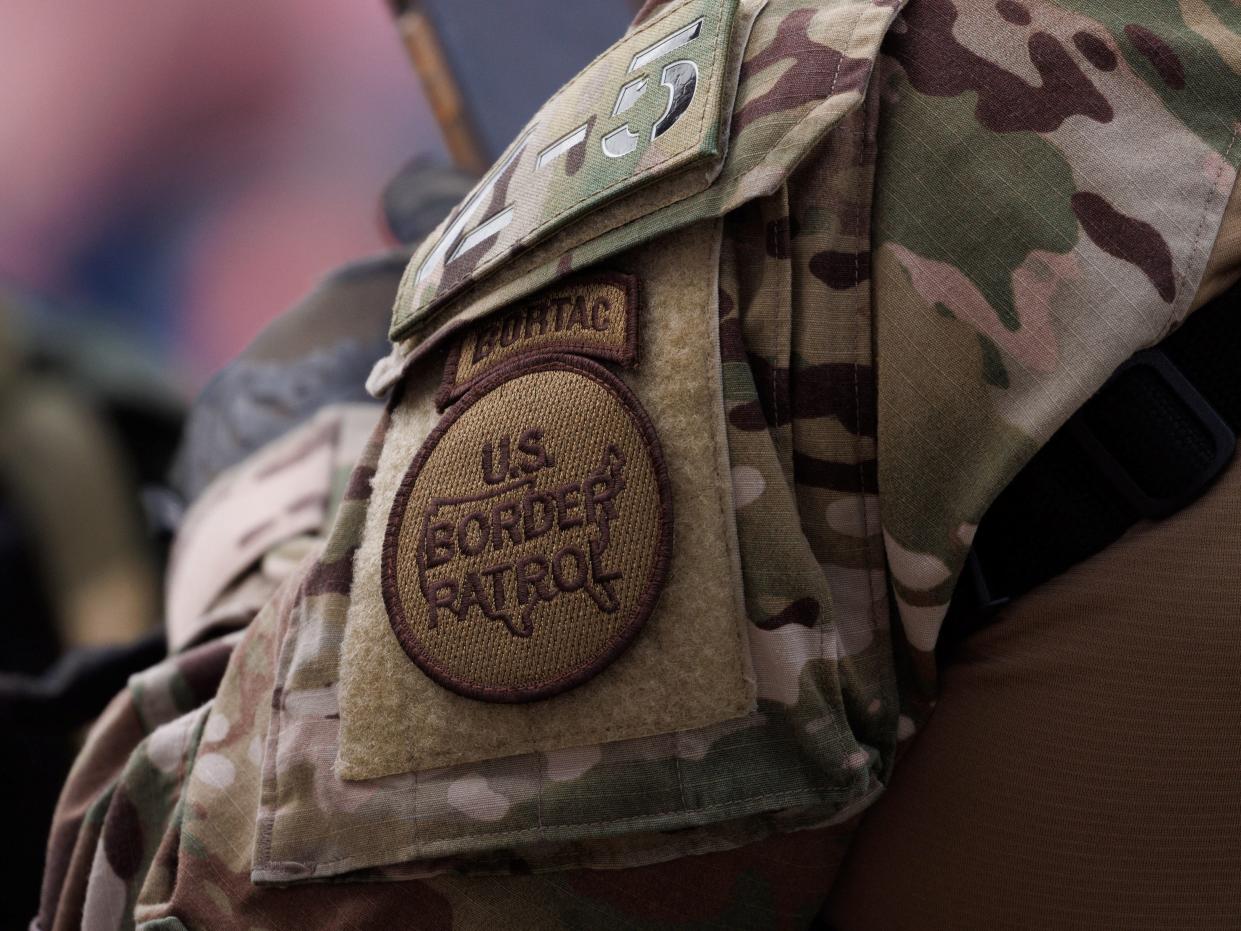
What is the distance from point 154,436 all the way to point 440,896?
4.56 feet

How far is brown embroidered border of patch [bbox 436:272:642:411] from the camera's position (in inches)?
21.2

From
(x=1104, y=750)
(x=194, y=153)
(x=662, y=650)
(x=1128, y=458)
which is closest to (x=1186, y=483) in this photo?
(x=1128, y=458)

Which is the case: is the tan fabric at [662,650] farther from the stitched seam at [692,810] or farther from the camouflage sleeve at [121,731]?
the camouflage sleeve at [121,731]

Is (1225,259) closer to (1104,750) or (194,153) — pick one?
(1104,750)

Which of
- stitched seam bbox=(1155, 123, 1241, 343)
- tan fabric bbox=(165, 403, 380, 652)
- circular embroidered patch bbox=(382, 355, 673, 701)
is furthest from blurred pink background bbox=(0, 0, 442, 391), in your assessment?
stitched seam bbox=(1155, 123, 1241, 343)

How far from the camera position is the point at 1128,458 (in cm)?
52

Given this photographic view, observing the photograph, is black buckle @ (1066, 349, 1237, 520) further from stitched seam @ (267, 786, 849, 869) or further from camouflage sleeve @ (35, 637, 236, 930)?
camouflage sleeve @ (35, 637, 236, 930)

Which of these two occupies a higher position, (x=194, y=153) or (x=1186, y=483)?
(x=194, y=153)

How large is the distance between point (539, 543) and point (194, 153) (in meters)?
1.49

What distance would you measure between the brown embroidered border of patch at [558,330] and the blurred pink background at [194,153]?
4.29ft

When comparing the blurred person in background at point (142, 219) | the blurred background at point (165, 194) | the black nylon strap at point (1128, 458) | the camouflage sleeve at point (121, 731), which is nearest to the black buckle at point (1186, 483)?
the black nylon strap at point (1128, 458)

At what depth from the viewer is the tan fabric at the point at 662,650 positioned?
509mm

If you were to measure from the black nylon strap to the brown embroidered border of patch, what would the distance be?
21 cm

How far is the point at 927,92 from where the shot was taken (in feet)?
1.75
